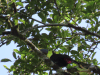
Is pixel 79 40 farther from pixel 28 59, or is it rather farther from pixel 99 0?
pixel 28 59

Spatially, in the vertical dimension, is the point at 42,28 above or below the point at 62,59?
above

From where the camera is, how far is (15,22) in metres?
1.72

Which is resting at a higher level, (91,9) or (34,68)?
(91,9)

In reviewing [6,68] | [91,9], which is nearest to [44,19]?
[91,9]

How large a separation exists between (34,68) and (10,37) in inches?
28.5

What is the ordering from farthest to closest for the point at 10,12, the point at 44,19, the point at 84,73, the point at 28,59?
the point at 28,59 → the point at 44,19 → the point at 10,12 → the point at 84,73

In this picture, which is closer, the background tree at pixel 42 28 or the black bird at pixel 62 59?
the background tree at pixel 42 28

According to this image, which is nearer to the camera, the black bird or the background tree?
the background tree

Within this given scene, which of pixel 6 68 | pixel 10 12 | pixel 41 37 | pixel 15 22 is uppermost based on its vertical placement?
pixel 10 12

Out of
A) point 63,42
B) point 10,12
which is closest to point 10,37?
point 10,12

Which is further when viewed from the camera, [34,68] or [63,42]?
[63,42]

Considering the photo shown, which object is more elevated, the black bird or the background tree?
the background tree

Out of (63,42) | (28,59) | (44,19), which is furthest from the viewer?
(63,42)

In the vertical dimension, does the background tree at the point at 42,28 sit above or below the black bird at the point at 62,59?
above
